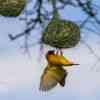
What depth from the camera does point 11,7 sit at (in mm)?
536

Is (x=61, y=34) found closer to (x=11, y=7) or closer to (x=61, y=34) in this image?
(x=61, y=34)

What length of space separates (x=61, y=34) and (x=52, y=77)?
0.29 feet

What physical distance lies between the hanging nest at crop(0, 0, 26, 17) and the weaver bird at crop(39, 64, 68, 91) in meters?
0.14

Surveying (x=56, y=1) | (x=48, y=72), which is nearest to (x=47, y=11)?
(x=56, y=1)

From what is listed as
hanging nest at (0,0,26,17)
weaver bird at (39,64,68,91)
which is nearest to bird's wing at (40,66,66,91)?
weaver bird at (39,64,68,91)

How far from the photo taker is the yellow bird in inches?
23.7

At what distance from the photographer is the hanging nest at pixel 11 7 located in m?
0.53

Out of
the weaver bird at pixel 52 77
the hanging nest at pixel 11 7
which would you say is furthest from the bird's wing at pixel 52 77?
the hanging nest at pixel 11 7

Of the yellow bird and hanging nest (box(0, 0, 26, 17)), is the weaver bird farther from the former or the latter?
hanging nest (box(0, 0, 26, 17))

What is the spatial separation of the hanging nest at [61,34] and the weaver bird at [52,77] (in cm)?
5

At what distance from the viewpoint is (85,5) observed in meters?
0.60

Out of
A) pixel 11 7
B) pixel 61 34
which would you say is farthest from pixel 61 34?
pixel 11 7

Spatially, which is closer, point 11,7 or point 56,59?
point 11,7

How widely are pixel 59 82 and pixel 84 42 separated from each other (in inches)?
4.5
